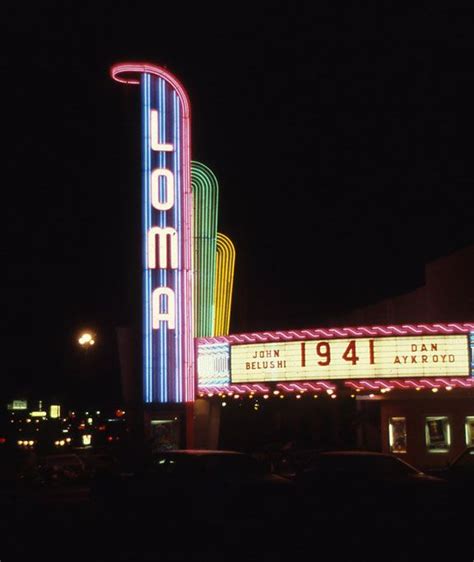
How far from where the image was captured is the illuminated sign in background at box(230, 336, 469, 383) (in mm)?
23234

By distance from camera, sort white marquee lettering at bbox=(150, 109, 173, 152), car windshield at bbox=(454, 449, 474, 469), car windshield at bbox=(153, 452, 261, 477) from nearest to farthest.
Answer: car windshield at bbox=(153, 452, 261, 477)
car windshield at bbox=(454, 449, 474, 469)
white marquee lettering at bbox=(150, 109, 173, 152)

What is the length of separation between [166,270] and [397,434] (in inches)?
370

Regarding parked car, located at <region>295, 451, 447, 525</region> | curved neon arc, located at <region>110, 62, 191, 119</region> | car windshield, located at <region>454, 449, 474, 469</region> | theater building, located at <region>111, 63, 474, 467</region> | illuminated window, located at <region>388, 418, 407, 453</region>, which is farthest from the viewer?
illuminated window, located at <region>388, 418, 407, 453</region>

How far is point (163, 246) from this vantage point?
26.8 metres

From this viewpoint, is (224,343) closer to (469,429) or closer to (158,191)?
(158,191)

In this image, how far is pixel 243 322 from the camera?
51.7 m

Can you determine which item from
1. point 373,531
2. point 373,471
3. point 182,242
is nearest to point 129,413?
point 182,242

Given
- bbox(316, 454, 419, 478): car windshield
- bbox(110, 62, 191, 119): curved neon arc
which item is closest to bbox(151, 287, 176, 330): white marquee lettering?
bbox(110, 62, 191, 119): curved neon arc

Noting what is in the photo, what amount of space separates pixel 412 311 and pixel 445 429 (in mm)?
3822

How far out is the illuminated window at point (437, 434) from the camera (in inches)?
1122

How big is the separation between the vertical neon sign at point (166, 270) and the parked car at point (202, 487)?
37.9 feet

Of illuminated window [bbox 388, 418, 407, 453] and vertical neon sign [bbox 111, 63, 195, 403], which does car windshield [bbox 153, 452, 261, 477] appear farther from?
illuminated window [bbox 388, 418, 407, 453]

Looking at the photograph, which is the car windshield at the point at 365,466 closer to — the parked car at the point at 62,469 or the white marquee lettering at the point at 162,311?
the white marquee lettering at the point at 162,311

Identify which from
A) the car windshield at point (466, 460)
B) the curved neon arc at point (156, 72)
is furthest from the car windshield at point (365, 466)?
the curved neon arc at point (156, 72)
